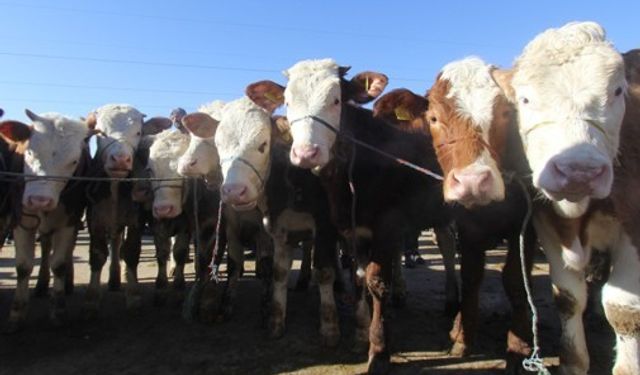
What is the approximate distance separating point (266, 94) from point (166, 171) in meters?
1.95

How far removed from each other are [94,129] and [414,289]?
16.7ft

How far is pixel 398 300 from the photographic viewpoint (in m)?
6.73

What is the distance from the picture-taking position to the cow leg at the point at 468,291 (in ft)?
15.6

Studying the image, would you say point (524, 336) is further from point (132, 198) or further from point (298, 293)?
point (132, 198)

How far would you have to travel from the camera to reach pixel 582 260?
3.77 m

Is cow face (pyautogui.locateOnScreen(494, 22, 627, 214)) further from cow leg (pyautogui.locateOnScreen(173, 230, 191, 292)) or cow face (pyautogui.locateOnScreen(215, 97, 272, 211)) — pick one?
cow leg (pyautogui.locateOnScreen(173, 230, 191, 292))

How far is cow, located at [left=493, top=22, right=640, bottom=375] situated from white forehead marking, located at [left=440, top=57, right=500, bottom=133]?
140mm

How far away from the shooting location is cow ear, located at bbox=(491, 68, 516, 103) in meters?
3.91

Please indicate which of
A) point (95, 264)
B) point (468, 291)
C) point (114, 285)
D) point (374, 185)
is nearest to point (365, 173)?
point (374, 185)

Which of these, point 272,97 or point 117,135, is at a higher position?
point 272,97

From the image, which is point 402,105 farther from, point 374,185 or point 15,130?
point 15,130

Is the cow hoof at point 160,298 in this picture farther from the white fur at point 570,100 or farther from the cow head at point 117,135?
the white fur at point 570,100

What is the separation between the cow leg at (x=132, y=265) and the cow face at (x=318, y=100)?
12.3ft

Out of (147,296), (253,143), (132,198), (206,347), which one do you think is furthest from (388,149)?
(147,296)
